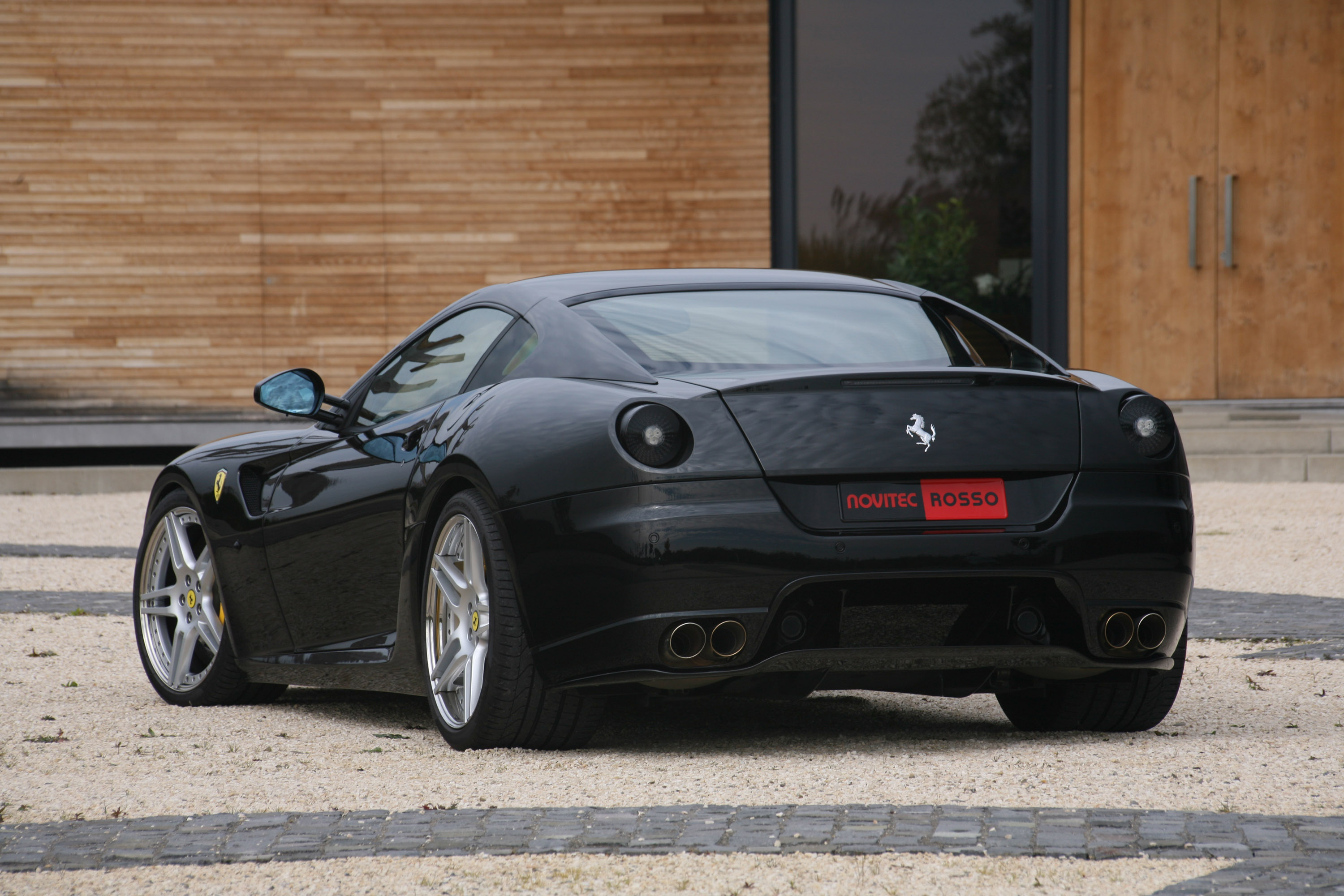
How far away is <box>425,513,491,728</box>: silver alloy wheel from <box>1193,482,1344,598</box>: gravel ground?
4.96 metres

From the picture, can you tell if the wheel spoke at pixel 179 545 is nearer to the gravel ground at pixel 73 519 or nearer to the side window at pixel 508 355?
the side window at pixel 508 355

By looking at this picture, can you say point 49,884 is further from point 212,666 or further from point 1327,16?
point 1327,16

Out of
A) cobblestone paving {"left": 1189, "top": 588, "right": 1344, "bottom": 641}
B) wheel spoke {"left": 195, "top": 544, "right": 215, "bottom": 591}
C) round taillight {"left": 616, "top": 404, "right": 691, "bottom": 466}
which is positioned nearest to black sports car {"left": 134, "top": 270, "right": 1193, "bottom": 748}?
round taillight {"left": 616, "top": 404, "right": 691, "bottom": 466}

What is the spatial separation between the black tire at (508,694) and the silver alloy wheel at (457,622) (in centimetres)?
3

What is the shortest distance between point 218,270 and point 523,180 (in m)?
2.92

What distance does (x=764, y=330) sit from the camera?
446 centimetres

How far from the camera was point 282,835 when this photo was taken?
3.33 meters

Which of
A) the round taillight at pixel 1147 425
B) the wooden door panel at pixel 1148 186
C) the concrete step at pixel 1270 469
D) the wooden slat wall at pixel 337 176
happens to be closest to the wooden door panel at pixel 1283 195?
the wooden door panel at pixel 1148 186

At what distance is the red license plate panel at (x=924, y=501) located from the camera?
12.7 ft

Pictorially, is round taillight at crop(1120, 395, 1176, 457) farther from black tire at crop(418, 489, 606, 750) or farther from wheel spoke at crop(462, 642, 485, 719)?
wheel spoke at crop(462, 642, 485, 719)

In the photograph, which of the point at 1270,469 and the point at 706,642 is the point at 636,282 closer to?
the point at 706,642

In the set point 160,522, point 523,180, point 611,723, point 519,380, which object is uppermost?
point 523,180

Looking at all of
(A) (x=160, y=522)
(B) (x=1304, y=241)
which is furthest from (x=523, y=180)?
(A) (x=160, y=522)

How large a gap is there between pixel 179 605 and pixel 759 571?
2592 millimetres
